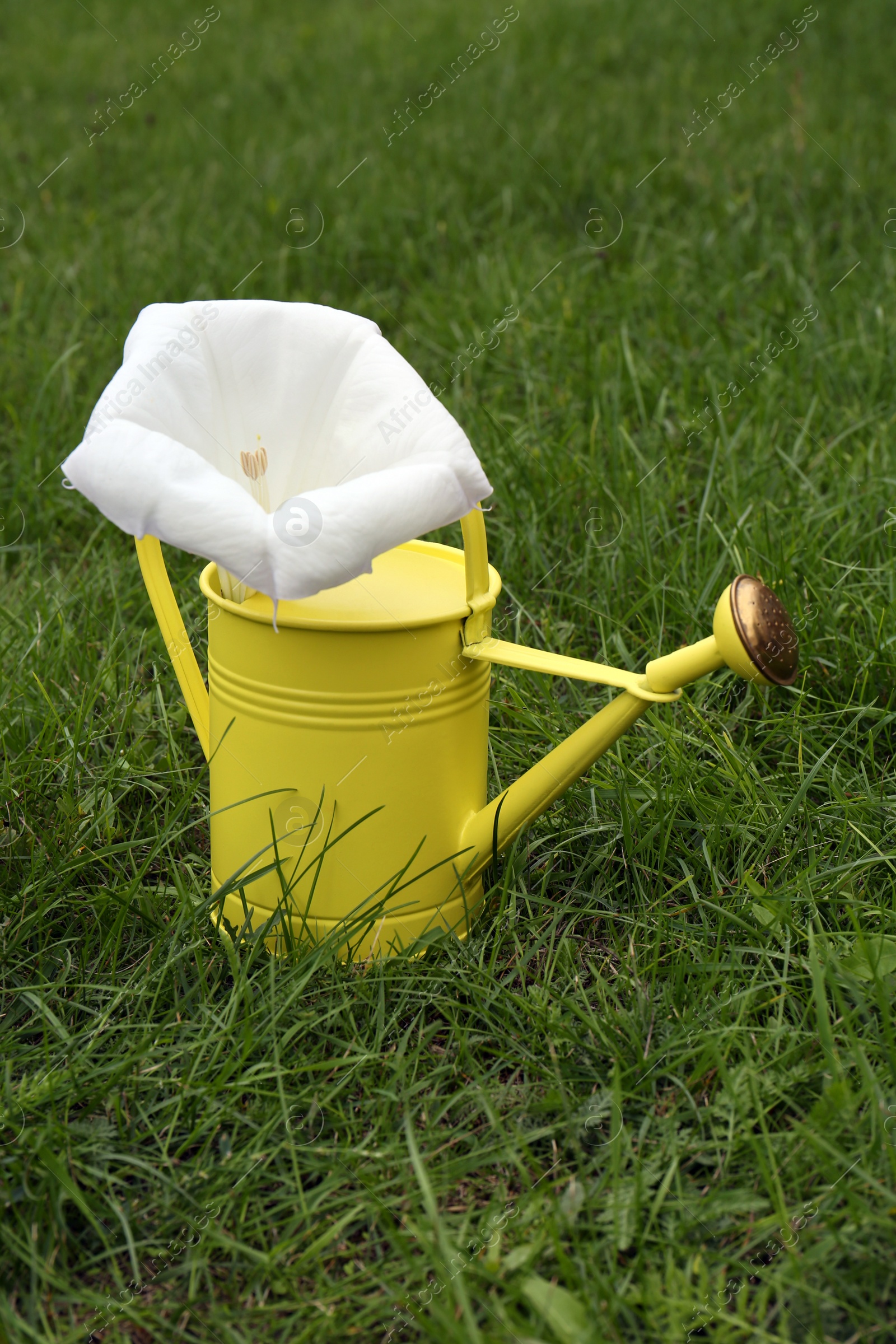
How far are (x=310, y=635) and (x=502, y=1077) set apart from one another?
61 centimetres

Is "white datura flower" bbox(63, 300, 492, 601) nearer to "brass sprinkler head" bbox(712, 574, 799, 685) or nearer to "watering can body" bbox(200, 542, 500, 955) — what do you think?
"watering can body" bbox(200, 542, 500, 955)

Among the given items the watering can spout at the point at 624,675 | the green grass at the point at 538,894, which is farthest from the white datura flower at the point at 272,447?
the green grass at the point at 538,894

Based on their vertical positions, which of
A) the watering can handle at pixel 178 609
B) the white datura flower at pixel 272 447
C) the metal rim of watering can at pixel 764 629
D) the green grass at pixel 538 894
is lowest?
the green grass at pixel 538 894

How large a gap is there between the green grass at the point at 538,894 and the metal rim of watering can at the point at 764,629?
0.37 meters

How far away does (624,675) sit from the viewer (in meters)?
1.40

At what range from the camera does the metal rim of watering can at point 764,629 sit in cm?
126

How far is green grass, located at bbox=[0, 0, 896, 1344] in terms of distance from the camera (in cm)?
118

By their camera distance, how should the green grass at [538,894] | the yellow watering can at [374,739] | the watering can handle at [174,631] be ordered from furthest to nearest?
1. the watering can handle at [174,631]
2. the yellow watering can at [374,739]
3. the green grass at [538,894]

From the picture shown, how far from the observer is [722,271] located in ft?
10.9

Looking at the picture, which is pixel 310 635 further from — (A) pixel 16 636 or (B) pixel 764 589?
(A) pixel 16 636

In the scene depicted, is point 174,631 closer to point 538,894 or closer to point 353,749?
point 353,749

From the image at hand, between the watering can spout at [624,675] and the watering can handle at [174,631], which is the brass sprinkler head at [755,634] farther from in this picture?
the watering can handle at [174,631]

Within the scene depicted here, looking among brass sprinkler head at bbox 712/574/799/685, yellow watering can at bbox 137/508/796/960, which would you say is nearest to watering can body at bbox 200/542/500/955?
yellow watering can at bbox 137/508/796/960

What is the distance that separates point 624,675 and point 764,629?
0.20 meters
